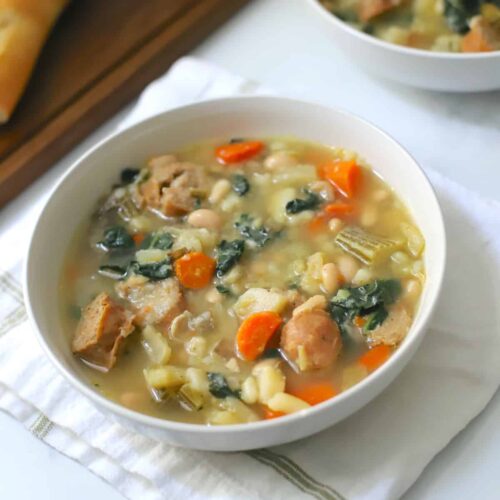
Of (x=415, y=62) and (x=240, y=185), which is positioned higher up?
(x=415, y=62)

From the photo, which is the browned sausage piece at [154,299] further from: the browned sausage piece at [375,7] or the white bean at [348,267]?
the browned sausage piece at [375,7]

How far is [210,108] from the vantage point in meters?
2.49

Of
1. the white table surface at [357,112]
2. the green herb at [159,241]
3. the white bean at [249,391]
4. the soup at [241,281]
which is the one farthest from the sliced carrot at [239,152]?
the white bean at [249,391]

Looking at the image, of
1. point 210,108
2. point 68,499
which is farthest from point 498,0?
point 68,499

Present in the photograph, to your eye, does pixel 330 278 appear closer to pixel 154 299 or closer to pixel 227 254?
pixel 227 254

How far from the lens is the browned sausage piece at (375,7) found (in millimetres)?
2824

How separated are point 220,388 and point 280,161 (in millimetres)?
774

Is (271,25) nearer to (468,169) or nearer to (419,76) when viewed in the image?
(419,76)

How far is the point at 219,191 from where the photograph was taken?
2371mm

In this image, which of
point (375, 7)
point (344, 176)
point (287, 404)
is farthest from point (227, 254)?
point (375, 7)

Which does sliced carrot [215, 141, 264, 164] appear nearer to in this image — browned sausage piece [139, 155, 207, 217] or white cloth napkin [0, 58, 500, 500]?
browned sausage piece [139, 155, 207, 217]

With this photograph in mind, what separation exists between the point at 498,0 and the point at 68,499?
6.62 feet

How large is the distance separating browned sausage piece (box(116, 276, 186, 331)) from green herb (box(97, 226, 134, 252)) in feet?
0.42

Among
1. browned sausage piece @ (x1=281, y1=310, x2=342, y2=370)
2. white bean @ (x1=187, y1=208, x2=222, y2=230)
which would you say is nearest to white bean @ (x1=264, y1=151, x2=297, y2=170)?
white bean @ (x1=187, y1=208, x2=222, y2=230)
